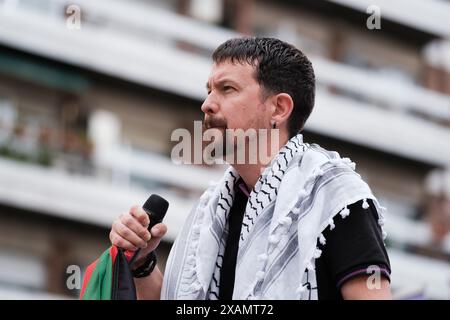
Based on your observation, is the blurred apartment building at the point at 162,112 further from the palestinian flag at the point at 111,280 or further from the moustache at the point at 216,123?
the palestinian flag at the point at 111,280

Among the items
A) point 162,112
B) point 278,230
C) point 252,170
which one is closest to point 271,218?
point 278,230

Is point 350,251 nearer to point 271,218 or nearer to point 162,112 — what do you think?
point 271,218

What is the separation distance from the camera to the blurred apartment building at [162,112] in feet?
62.7

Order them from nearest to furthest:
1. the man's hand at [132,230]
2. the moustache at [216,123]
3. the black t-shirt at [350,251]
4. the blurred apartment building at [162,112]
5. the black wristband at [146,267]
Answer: the black t-shirt at [350,251], the man's hand at [132,230], the moustache at [216,123], the black wristband at [146,267], the blurred apartment building at [162,112]

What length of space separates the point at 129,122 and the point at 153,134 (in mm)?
512

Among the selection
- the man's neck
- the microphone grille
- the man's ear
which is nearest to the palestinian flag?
the microphone grille

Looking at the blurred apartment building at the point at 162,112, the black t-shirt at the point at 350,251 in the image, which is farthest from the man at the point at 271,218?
the blurred apartment building at the point at 162,112

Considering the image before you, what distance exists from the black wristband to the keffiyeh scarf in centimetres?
6

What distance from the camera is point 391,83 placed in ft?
79.7

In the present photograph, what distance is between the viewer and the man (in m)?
3.19

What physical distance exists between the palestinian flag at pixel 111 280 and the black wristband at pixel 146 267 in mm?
304

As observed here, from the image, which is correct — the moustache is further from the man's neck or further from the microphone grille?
the microphone grille

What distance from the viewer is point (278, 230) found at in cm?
331

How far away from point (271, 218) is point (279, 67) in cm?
53
